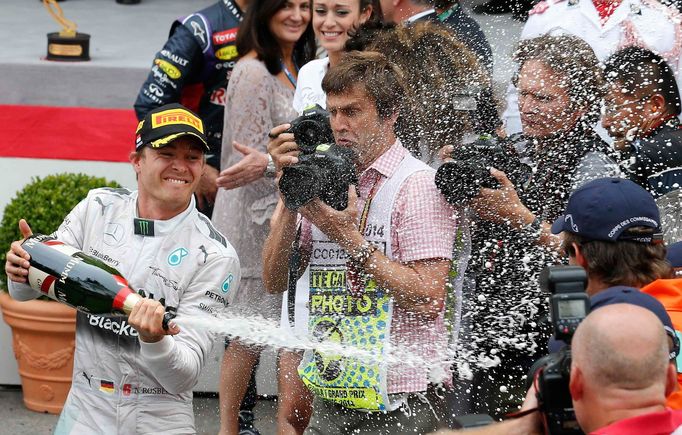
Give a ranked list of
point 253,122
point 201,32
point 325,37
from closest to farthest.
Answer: point 325,37
point 253,122
point 201,32

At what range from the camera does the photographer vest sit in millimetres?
3992

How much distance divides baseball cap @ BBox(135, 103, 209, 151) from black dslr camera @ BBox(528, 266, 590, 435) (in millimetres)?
1771

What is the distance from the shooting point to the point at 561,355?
2717 mm

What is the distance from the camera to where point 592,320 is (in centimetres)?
258

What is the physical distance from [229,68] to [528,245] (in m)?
2.12

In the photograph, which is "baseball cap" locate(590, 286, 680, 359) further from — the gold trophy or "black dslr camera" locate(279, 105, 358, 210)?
the gold trophy

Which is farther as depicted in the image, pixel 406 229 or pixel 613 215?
pixel 406 229

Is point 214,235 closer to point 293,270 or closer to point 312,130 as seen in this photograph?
point 293,270

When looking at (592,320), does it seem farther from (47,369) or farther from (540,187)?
(47,369)

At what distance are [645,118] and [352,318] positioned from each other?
1.38m

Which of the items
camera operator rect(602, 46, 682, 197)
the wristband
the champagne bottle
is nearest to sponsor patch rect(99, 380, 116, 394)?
the champagne bottle

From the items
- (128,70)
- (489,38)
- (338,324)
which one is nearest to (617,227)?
(338,324)

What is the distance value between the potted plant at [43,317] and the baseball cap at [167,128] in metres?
1.82

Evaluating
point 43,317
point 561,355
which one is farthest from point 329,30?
point 561,355
